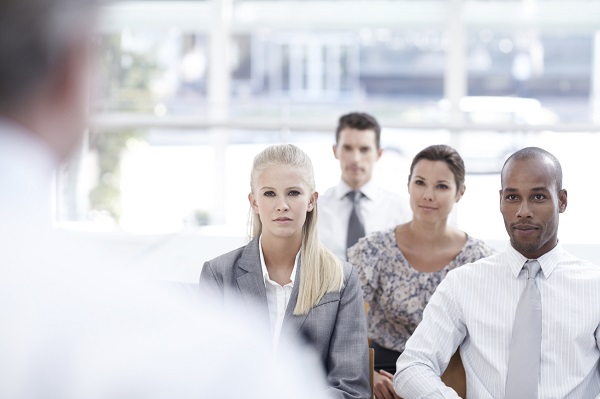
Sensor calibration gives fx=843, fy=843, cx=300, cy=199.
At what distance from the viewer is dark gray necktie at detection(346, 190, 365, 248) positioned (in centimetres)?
373

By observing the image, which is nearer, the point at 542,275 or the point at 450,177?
the point at 542,275

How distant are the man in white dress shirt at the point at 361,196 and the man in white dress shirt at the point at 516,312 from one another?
1.31 metres

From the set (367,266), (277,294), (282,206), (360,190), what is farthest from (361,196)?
(277,294)

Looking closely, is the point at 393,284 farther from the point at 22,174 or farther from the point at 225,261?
the point at 22,174

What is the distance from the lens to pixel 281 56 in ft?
26.9

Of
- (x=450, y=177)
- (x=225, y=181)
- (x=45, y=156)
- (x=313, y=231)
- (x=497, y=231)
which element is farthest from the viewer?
(x=225, y=181)

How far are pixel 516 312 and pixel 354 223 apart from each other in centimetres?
149

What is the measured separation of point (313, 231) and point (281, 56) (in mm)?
5819

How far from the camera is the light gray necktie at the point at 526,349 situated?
7.41 feet

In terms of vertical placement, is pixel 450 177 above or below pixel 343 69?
below

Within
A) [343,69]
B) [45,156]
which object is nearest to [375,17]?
[343,69]

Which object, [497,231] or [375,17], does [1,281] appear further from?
[375,17]

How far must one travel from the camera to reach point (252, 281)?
8.05 feet

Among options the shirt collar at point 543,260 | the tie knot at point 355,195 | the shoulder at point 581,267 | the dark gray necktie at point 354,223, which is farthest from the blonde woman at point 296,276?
the tie knot at point 355,195
